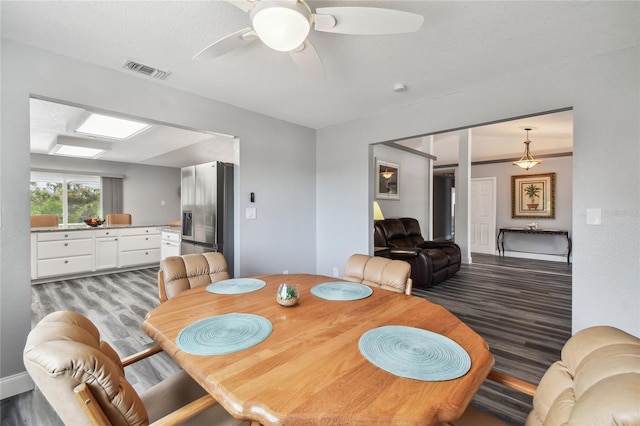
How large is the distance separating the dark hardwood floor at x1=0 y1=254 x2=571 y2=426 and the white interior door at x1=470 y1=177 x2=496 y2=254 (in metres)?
1.62

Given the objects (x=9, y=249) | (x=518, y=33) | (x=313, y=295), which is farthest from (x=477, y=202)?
(x=9, y=249)

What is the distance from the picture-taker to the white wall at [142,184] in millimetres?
6375

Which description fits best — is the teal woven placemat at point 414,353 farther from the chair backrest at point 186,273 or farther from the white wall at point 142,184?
the white wall at point 142,184

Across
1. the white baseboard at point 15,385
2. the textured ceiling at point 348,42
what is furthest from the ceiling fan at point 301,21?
the white baseboard at point 15,385

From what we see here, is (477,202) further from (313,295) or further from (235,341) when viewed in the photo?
(235,341)

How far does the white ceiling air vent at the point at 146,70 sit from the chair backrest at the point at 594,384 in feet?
10.2

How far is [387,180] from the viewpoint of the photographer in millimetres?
5426

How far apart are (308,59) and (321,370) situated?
1622 mm

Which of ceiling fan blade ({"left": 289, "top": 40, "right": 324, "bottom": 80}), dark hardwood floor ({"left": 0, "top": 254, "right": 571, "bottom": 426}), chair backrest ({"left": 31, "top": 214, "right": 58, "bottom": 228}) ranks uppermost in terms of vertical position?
ceiling fan blade ({"left": 289, "top": 40, "right": 324, "bottom": 80})

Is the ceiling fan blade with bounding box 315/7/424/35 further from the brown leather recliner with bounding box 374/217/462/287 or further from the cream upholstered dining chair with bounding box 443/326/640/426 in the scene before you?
the brown leather recliner with bounding box 374/217/462/287

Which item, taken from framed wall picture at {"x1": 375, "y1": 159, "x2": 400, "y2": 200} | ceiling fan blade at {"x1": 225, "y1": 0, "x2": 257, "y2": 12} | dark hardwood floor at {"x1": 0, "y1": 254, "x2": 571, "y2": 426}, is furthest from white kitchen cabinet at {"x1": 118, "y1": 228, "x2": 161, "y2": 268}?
ceiling fan blade at {"x1": 225, "y1": 0, "x2": 257, "y2": 12}

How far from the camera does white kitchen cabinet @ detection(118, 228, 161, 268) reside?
17.7ft

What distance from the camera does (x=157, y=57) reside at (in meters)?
2.17

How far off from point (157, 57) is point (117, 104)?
60 centimetres
